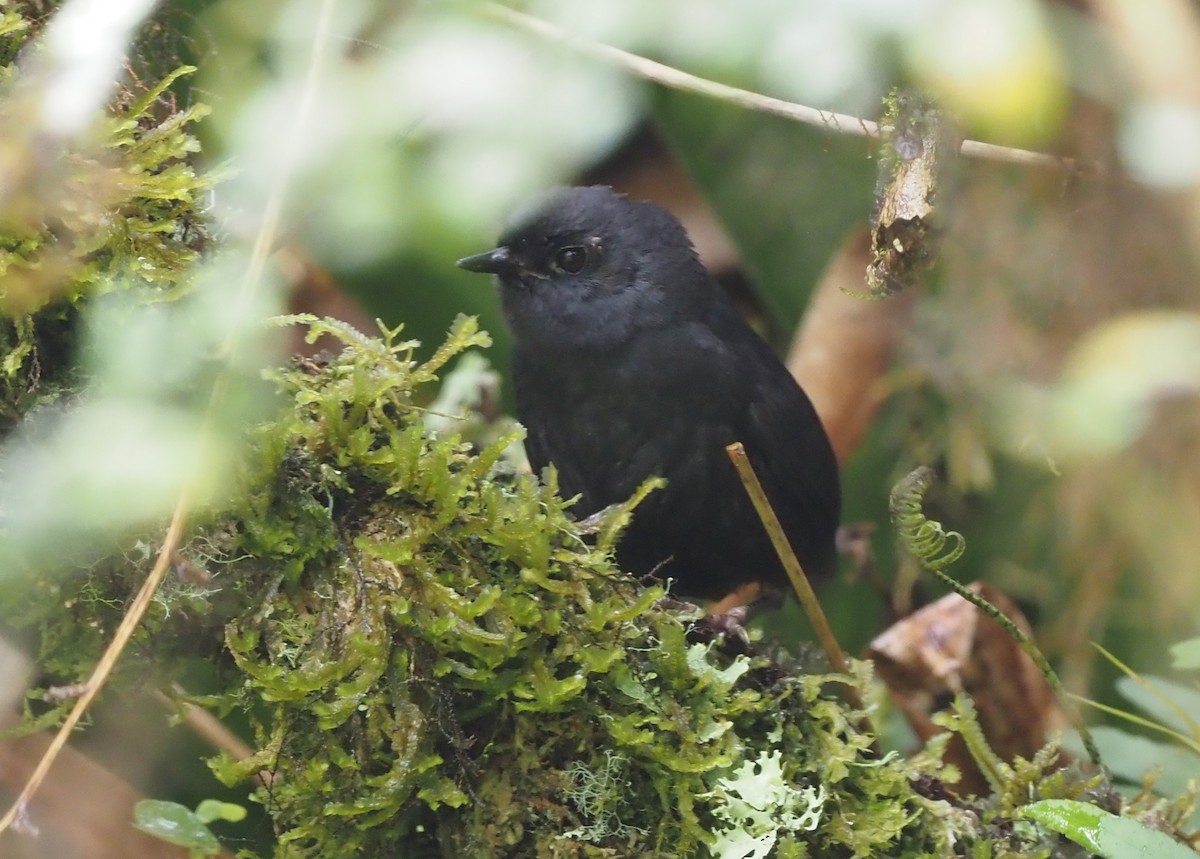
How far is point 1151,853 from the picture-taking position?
1.29m

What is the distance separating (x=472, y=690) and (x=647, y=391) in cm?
102

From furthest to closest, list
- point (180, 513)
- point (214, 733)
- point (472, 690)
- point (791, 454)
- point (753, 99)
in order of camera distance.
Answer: point (791, 454)
point (214, 733)
point (753, 99)
point (472, 690)
point (180, 513)

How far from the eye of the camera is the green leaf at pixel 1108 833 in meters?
1.29

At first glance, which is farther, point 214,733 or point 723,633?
point 214,733

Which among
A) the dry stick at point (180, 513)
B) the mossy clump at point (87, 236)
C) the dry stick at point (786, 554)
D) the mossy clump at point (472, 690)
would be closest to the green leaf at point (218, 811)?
the mossy clump at point (472, 690)

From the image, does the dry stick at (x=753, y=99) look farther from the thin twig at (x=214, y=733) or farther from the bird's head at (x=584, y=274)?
the thin twig at (x=214, y=733)

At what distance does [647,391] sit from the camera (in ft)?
7.80

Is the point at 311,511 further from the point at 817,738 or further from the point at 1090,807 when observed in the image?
the point at 1090,807

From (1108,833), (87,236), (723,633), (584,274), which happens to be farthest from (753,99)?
(1108,833)

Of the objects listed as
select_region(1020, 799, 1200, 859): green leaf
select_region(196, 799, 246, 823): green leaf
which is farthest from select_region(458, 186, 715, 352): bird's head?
select_region(1020, 799, 1200, 859): green leaf

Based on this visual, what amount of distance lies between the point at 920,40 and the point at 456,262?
1.12 meters

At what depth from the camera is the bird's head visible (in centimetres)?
242

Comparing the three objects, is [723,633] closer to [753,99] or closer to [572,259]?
[753,99]

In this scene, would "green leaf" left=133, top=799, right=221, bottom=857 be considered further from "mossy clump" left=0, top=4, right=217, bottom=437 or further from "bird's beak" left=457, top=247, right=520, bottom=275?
"bird's beak" left=457, top=247, right=520, bottom=275
